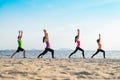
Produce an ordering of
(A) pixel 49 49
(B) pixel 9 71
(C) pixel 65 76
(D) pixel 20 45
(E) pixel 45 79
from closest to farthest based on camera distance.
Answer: (E) pixel 45 79, (C) pixel 65 76, (B) pixel 9 71, (A) pixel 49 49, (D) pixel 20 45

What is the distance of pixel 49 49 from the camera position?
19.8 metres

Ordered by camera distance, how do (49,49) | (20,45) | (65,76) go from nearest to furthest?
(65,76) < (49,49) < (20,45)

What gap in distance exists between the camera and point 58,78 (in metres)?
9.71

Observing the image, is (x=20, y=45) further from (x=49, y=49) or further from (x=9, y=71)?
(x=9, y=71)

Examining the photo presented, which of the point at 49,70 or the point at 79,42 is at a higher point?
the point at 79,42

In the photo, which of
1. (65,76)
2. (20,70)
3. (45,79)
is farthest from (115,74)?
(20,70)

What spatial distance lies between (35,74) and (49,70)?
1.09 m

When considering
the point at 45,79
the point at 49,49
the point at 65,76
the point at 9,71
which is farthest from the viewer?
the point at 49,49

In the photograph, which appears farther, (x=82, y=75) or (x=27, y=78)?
(x=82, y=75)

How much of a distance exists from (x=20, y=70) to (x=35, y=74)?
0.88 m

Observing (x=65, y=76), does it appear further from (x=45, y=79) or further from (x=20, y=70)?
(x=20, y=70)

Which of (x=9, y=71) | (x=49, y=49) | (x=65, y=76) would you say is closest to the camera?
(x=65, y=76)

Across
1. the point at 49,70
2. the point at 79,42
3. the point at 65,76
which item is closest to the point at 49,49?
the point at 79,42

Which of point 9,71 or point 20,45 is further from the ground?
point 20,45
